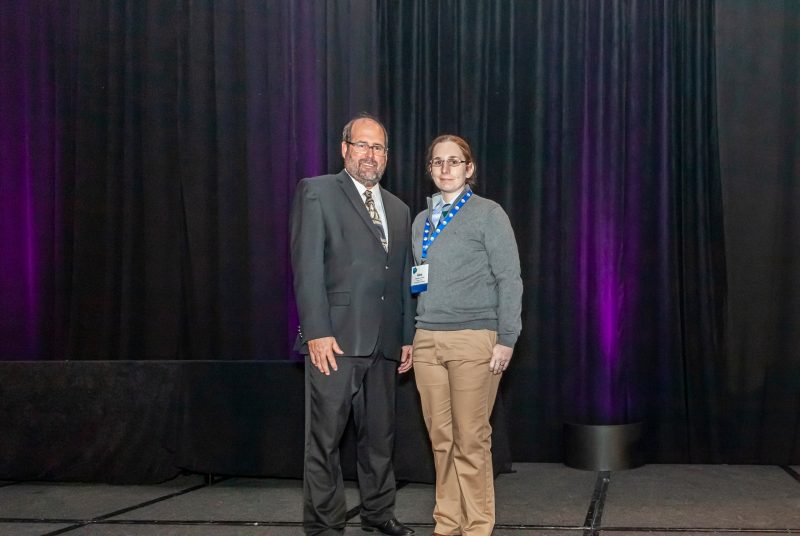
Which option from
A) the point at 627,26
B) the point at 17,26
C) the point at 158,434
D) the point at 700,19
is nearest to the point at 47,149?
the point at 17,26

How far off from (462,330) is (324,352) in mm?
461

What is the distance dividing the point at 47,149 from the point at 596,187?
3.51 metres

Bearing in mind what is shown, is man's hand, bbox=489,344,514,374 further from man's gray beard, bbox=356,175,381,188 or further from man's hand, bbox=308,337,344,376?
A: man's gray beard, bbox=356,175,381,188

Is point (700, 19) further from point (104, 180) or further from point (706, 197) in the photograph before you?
point (104, 180)

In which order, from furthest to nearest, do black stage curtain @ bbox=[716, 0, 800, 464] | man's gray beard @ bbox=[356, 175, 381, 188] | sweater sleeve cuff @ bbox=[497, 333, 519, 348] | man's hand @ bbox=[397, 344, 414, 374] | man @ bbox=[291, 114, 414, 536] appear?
black stage curtain @ bbox=[716, 0, 800, 464] → man's hand @ bbox=[397, 344, 414, 374] → man's gray beard @ bbox=[356, 175, 381, 188] → man @ bbox=[291, 114, 414, 536] → sweater sleeve cuff @ bbox=[497, 333, 519, 348]

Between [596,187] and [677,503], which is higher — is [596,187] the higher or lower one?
the higher one

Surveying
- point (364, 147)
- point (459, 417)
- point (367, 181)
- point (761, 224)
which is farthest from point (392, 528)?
point (761, 224)

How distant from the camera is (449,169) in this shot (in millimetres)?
2893

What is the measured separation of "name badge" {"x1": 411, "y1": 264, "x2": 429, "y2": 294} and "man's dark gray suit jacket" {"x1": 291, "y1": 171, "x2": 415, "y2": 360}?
99 millimetres

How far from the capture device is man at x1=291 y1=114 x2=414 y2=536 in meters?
2.91

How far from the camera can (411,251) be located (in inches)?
125

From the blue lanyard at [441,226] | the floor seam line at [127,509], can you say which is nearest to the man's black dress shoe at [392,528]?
the blue lanyard at [441,226]

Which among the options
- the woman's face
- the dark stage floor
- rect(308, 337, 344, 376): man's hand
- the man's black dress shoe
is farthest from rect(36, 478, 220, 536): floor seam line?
the woman's face

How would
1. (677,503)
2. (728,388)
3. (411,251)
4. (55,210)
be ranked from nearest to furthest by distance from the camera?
1. (411,251)
2. (677,503)
3. (728,388)
4. (55,210)
